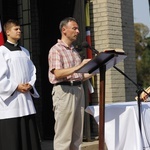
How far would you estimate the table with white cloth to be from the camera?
5.33m

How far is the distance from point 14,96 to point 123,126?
1.23 metres

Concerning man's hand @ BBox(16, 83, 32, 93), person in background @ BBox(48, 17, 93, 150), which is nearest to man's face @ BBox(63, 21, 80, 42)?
person in background @ BBox(48, 17, 93, 150)

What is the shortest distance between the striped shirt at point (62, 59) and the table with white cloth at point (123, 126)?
1.47ft

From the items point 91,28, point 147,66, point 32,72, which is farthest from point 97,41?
point 147,66

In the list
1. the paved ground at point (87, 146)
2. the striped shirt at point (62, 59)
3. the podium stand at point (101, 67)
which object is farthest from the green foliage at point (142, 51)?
the podium stand at point (101, 67)

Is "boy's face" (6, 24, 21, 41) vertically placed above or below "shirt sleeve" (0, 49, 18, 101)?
above

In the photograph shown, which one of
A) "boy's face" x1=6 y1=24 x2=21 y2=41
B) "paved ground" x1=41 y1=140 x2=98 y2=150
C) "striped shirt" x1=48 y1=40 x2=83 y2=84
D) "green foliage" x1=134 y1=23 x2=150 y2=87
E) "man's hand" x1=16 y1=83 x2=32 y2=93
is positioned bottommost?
"paved ground" x1=41 y1=140 x2=98 y2=150

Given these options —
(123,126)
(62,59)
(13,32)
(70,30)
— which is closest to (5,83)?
(13,32)

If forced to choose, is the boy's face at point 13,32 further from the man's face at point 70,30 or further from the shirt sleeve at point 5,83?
the man's face at point 70,30

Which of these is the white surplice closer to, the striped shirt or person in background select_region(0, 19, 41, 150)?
person in background select_region(0, 19, 41, 150)

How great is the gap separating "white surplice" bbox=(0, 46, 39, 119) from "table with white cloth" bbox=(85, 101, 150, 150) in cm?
75

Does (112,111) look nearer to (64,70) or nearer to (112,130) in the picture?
(112,130)

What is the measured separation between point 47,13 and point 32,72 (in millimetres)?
3022

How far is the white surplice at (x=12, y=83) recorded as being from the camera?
5.35 meters
